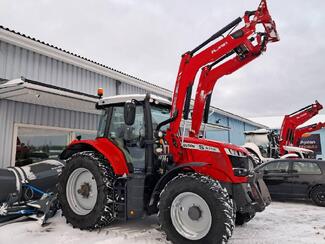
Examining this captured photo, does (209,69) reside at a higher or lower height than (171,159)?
higher

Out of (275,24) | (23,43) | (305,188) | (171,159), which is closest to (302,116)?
(305,188)

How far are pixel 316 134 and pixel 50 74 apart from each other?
2895 cm

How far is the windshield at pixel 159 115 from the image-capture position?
4675 millimetres

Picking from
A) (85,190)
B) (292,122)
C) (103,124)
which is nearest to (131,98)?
(103,124)

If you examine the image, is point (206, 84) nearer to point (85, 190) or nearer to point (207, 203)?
point (207, 203)

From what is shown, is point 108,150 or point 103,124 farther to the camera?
point 103,124

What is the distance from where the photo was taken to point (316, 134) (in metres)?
29.5

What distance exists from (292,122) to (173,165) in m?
11.7

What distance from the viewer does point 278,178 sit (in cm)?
816

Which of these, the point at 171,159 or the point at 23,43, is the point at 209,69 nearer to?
the point at 171,159

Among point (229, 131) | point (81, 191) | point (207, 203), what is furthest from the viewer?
point (229, 131)

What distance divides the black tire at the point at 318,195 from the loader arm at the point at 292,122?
21.1 ft

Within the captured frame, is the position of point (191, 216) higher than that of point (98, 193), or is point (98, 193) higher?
point (98, 193)

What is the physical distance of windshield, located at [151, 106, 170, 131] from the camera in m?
4.67
